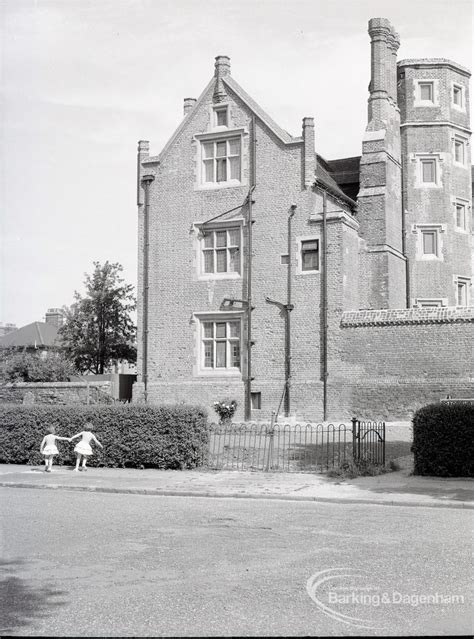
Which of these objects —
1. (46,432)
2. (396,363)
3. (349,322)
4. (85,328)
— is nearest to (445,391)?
(396,363)

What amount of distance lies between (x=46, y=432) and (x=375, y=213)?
18952 millimetres

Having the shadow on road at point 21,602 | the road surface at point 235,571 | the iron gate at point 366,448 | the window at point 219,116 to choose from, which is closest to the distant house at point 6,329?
the window at point 219,116

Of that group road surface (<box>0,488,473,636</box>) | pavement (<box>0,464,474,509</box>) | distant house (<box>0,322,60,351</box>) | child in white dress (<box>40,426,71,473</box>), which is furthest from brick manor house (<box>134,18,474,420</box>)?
distant house (<box>0,322,60,351</box>)

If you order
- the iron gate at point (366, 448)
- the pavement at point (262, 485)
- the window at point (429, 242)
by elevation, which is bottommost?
the pavement at point (262, 485)

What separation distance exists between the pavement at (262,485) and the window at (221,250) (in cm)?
1527

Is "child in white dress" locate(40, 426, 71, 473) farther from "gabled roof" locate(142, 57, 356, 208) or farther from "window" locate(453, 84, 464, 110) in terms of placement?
"window" locate(453, 84, 464, 110)

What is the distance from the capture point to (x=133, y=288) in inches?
1660

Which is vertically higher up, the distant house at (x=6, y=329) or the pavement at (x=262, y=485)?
the distant house at (x=6, y=329)

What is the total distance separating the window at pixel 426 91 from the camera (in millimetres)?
37062

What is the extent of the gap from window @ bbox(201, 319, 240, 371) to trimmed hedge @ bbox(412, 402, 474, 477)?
54.0ft

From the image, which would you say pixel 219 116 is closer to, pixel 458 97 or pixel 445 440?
pixel 458 97

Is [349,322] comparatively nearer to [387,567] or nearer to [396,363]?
[396,363]

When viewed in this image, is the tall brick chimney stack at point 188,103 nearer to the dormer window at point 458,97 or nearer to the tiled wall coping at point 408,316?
the dormer window at point 458,97

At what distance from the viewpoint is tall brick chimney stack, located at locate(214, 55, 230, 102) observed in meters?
33.7
